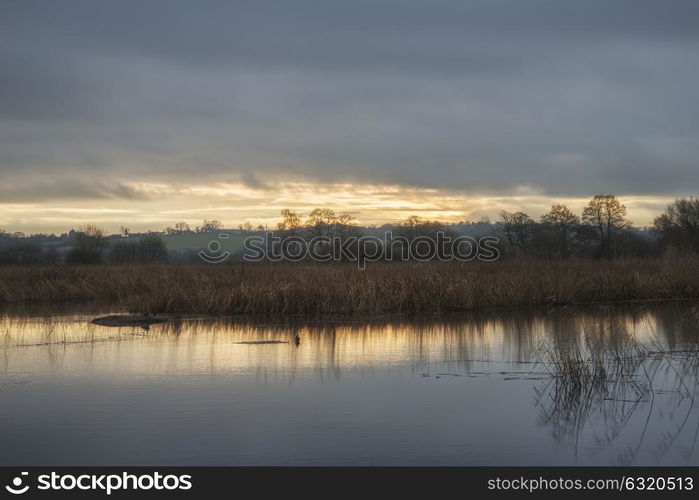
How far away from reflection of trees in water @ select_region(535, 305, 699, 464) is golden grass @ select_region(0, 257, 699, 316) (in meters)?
6.19

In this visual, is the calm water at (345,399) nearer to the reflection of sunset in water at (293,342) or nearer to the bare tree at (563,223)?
the reflection of sunset in water at (293,342)

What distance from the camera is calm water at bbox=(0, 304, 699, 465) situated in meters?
5.94

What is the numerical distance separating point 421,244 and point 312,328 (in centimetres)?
3609

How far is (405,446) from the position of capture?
6.04 m

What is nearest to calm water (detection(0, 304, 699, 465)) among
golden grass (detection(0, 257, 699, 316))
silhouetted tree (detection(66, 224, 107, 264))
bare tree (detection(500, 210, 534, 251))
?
golden grass (detection(0, 257, 699, 316))

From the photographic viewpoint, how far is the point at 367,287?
17328 mm

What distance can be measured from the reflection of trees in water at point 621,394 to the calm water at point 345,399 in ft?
0.09

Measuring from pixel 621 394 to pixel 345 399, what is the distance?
2940mm

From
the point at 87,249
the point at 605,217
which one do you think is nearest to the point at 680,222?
the point at 605,217

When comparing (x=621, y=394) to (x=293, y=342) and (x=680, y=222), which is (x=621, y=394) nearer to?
(x=293, y=342)

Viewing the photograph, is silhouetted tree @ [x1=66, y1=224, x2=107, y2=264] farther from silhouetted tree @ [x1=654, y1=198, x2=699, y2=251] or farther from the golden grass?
silhouetted tree @ [x1=654, y1=198, x2=699, y2=251]
